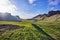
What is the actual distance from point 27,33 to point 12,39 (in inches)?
794

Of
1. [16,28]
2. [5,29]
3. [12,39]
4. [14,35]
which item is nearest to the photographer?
[12,39]

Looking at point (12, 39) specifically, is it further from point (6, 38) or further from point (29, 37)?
point (29, 37)

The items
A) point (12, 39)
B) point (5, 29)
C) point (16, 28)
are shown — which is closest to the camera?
point (12, 39)

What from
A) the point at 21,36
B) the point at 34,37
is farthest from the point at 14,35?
the point at 34,37

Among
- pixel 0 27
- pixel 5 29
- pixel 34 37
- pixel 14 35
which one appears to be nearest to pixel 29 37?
pixel 34 37

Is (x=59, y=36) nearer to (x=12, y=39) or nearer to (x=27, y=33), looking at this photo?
(x=27, y=33)

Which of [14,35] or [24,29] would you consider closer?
[14,35]

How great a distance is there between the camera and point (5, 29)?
437ft

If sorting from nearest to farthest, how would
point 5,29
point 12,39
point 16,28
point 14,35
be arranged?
point 12,39 → point 14,35 → point 5,29 → point 16,28

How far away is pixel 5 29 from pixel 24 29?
19228mm

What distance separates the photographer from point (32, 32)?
13600 centimetres

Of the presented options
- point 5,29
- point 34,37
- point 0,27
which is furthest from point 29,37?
point 0,27

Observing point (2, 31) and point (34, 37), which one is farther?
point (2, 31)

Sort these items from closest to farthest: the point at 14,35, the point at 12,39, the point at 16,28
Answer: the point at 12,39 < the point at 14,35 < the point at 16,28
